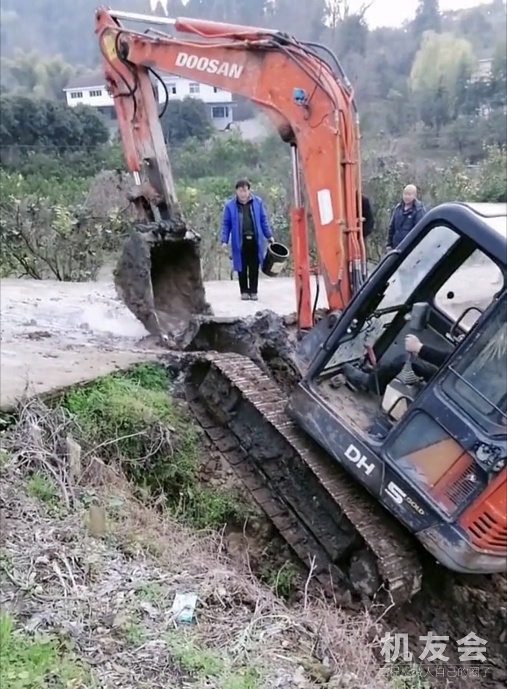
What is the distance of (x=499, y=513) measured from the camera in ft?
11.6

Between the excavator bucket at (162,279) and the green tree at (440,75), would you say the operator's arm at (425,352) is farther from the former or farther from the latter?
the green tree at (440,75)

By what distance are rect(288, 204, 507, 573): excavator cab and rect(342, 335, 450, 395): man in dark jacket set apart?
2 centimetres

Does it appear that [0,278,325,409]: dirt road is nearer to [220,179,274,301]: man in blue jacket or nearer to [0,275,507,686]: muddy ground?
[0,275,507,686]: muddy ground

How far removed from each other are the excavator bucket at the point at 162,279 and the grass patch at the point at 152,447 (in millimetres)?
1334

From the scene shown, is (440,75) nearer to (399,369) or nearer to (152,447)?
(399,369)

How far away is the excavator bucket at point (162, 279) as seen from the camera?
662 centimetres

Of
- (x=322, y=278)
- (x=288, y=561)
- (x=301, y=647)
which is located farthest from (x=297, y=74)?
(x=301, y=647)

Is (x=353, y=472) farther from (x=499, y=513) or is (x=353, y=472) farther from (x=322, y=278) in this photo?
(x=322, y=278)

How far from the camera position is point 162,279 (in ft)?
23.1

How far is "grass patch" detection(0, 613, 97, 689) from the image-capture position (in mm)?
2629

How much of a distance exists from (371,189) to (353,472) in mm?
11281

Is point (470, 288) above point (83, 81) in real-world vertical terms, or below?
below

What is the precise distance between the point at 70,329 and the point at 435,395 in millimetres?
4314

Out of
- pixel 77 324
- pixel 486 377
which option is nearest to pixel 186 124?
pixel 77 324
